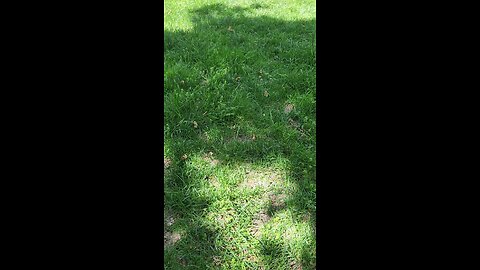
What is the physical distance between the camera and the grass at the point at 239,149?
2.31 metres

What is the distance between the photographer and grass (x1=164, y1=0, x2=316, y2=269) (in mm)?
2309

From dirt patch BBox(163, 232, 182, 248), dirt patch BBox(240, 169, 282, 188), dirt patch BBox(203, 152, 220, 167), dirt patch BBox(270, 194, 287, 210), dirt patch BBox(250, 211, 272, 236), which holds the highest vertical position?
dirt patch BBox(203, 152, 220, 167)

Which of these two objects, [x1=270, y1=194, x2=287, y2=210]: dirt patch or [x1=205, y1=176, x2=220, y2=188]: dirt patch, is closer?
[x1=270, y1=194, x2=287, y2=210]: dirt patch

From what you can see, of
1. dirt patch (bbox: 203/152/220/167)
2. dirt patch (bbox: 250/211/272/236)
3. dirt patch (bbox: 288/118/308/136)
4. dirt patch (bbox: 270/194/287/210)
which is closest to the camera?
dirt patch (bbox: 250/211/272/236)

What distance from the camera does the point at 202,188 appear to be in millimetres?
2699

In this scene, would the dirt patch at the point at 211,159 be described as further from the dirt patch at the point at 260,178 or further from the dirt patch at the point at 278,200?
the dirt patch at the point at 278,200

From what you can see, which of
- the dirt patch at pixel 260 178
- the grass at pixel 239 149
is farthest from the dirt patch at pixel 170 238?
the dirt patch at pixel 260 178

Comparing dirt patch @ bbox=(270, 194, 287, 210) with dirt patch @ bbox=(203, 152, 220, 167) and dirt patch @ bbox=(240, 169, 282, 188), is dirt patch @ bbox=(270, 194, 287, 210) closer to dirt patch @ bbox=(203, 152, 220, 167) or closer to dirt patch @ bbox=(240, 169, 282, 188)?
dirt patch @ bbox=(240, 169, 282, 188)

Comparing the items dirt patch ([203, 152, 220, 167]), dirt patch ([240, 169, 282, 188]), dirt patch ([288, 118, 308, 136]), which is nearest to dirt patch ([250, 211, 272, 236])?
dirt patch ([240, 169, 282, 188])
